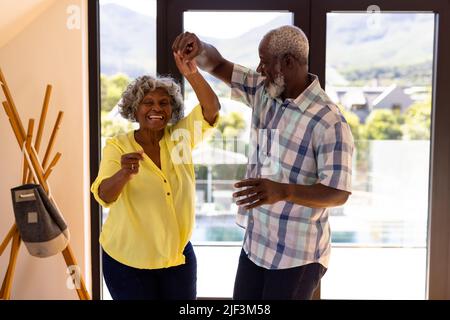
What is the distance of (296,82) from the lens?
1205mm

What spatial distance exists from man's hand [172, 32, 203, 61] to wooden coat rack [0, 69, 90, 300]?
70cm

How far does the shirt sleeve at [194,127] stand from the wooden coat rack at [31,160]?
0.61 meters

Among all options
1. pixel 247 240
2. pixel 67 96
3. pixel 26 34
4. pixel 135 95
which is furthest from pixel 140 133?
pixel 26 34

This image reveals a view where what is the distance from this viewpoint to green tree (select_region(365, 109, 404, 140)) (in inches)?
77.5

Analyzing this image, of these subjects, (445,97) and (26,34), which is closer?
(26,34)

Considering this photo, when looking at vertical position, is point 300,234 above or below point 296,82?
below

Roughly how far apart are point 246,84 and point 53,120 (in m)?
0.89

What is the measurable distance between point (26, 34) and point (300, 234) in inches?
50.9

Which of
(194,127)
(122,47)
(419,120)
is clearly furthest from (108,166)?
(419,120)

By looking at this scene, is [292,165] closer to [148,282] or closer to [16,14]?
[148,282]

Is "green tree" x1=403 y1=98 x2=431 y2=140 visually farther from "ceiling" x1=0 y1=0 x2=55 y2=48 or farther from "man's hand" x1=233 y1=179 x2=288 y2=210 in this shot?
"ceiling" x1=0 y1=0 x2=55 y2=48

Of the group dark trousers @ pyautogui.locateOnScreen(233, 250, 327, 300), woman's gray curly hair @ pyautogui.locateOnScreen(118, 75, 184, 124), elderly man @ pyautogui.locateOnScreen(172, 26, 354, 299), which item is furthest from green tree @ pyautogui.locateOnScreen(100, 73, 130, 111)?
dark trousers @ pyautogui.locateOnScreen(233, 250, 327, 300)

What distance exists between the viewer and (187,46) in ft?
3.97
